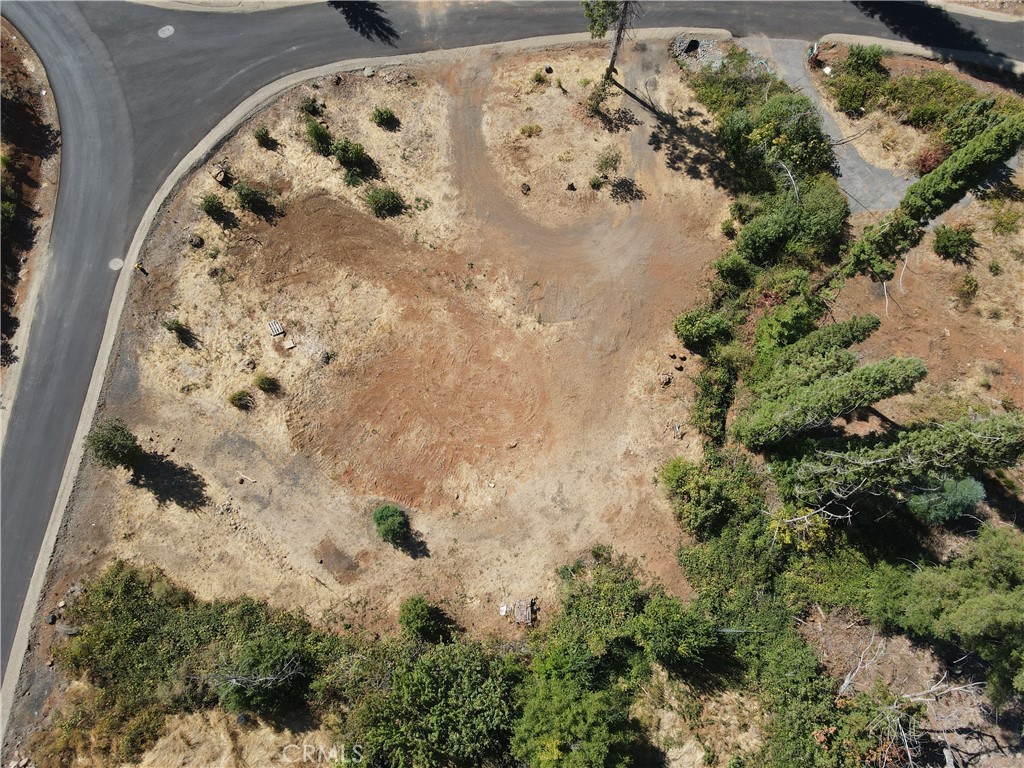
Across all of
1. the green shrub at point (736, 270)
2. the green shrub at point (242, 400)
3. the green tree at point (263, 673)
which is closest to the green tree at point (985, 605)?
the green shrub at point (736, 270)

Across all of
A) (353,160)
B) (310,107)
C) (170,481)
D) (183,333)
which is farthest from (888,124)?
(170,481)

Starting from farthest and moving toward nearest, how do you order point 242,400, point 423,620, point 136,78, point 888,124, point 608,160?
point 888,124 → point 136,78 → point 608,160 → point 242,400 → point 423,620

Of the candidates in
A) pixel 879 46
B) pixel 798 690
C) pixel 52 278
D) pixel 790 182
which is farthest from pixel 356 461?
pixel 879 46

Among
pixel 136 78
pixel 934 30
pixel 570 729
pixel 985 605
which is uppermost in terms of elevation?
pixel 934 30

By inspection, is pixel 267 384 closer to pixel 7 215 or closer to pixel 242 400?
pixel 242 400

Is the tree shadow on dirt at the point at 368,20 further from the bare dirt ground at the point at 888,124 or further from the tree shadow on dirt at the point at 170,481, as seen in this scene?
the tree shadow on dirt at the point at 170,481

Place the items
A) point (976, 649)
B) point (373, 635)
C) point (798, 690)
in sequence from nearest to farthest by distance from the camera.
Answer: point (976, 649), point (798, 690), point (373, 635)

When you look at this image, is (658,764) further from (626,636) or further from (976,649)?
(976,649)
